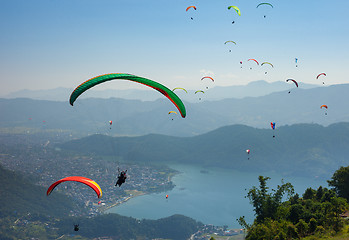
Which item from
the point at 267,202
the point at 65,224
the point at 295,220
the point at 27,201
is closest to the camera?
the point at 295,220

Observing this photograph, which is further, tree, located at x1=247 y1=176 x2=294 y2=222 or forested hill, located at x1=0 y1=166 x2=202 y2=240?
forested hill, located at x1=0 y1=166 x2=202 y2=240

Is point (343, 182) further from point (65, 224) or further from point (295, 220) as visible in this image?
point (65, 224)

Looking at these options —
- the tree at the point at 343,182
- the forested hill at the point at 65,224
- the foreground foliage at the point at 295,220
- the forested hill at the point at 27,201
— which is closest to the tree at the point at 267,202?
the foreground foliage at the point at 295,220

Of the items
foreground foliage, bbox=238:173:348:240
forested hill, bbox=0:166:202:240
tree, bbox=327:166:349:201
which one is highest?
tree, bbox=327:166:349:201

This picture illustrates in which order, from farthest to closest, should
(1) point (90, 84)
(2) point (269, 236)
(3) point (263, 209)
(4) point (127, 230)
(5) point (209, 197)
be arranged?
(5) point (209, 197)
(4) point (127, 230)
(3) point (263, 209)
(2) point (269, 236)
(1) point (90, 84)

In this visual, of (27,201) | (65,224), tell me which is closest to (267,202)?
(65,224)

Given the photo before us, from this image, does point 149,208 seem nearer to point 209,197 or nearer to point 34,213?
point 209,197

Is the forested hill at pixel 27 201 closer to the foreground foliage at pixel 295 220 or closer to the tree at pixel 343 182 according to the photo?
the foreground foliage at pixel 295 220

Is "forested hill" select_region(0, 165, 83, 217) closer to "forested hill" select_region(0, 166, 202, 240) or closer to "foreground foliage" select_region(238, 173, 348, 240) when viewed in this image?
"forested hill" select_region(0, 166, 202, 240)

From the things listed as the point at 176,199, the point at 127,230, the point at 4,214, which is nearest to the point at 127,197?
the point at 176,199

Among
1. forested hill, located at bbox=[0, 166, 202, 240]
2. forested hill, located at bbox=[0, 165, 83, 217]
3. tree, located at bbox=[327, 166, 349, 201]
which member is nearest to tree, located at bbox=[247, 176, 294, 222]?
tree, located at bbox=[327, 166, 349, 201]

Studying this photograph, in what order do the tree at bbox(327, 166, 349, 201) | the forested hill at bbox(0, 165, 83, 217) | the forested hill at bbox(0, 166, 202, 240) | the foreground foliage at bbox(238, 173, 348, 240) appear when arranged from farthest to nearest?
the forested hill at bbox(0, 165, 83, 217)
the forested hill at bbox(0, 166, 202, 240)
the tree at bbox(327, 166, 349, 201)
the foreground foliage at bbox(238, 173, 348, 240)
